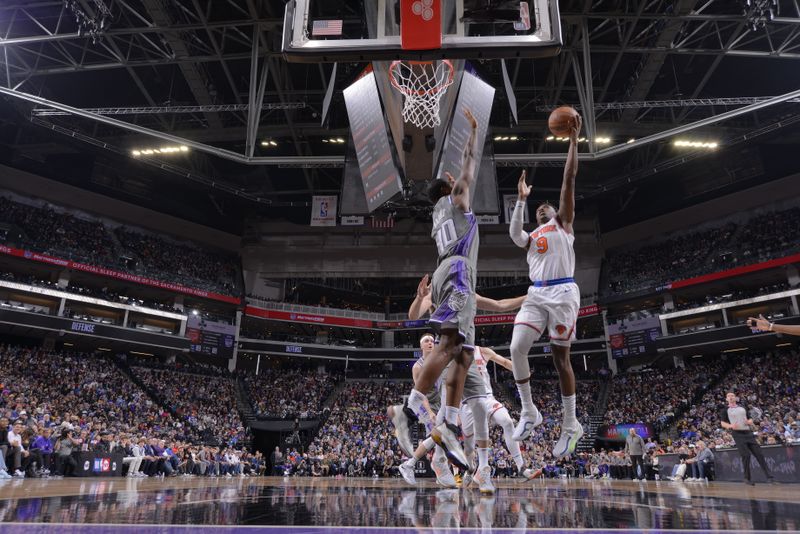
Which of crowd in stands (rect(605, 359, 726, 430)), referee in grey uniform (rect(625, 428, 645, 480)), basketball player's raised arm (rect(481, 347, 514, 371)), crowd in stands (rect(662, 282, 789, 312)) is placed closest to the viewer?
basketball player's raised arm (rect(481, 347, 514, 371))

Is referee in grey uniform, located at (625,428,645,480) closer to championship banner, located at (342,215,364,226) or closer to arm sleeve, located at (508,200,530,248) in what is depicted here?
arm sleeve, located at (508,200,530,248)

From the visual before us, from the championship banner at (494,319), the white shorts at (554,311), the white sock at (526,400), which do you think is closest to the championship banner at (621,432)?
the championship banner at (494,319)

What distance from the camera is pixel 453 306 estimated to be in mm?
4387

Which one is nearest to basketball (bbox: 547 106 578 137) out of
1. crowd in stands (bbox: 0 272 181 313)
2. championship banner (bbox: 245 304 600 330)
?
championship banner (bbox: 245 304 600 330)

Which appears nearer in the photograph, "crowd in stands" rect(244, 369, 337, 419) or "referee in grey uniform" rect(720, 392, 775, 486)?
"referee in grey uniform" rect(720, 392, 775, 486)

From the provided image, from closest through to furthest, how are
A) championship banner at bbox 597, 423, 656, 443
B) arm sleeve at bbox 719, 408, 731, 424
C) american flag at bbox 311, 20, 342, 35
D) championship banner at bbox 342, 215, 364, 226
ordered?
1. american flag at bbox 311, 20, 342, 35
2. arm sleeve at bbox 719, 408, 731, 424
3. championship banner at bbox 342, 215, 364, 226
4. championship banner at bbox 597, 423, 656, 443

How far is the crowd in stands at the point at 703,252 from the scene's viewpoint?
28.2m

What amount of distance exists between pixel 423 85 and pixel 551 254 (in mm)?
9083

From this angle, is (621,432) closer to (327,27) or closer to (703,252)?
(703,252)

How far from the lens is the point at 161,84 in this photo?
78.2 ft

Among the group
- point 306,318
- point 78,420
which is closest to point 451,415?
point 78,420

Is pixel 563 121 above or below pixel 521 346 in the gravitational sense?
above

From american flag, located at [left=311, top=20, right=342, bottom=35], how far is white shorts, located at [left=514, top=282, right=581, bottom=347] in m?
4.74

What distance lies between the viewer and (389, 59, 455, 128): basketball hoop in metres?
12.1
